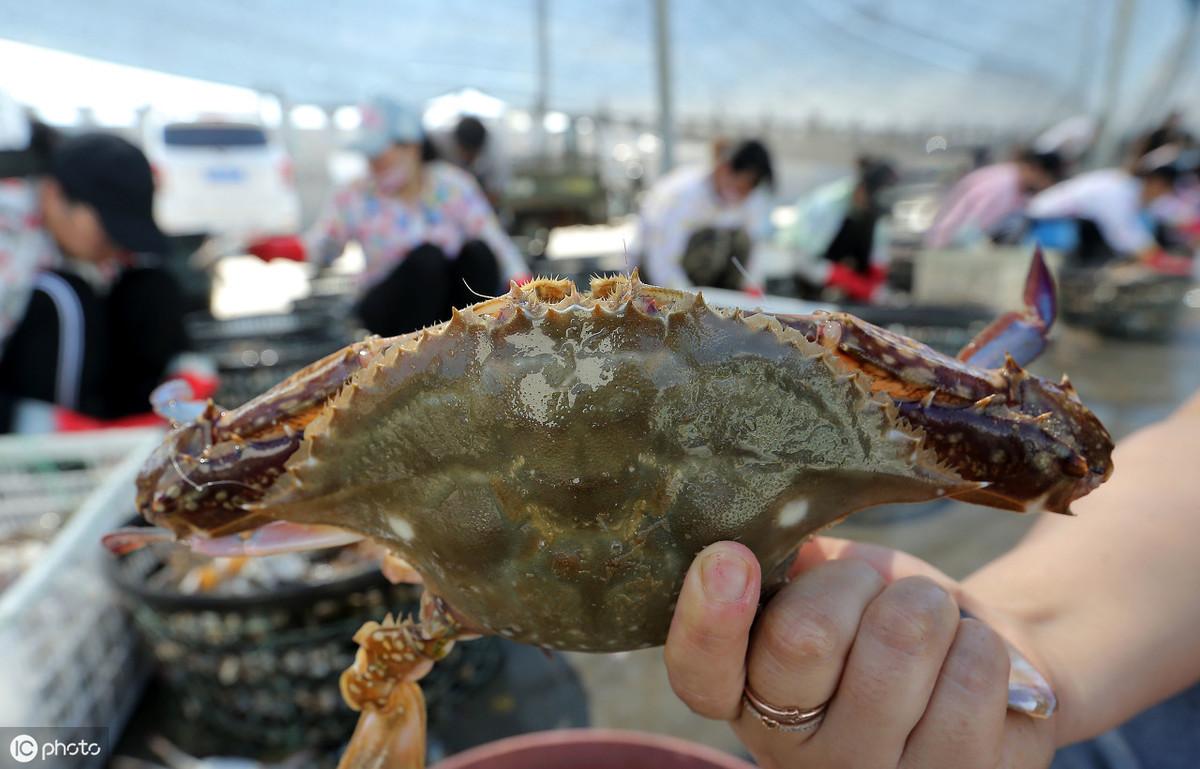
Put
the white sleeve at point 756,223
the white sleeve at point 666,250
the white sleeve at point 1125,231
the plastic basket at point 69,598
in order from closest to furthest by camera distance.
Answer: the plastic basket at point 69,598
the white sleeve at point 666,250
the white sleeve at point 756,223
the white sleeve at point 1125,231

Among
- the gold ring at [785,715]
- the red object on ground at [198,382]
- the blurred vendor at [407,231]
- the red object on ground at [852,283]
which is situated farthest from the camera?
the red object on ground at [852,283]

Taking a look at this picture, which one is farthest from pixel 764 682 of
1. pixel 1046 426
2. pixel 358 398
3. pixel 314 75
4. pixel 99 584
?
pixel 314 75

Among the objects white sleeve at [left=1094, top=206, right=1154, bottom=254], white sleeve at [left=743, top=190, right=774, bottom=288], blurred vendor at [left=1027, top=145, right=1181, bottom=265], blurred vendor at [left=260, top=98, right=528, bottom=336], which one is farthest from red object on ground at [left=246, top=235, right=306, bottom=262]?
white sleeve at [left=1094, top=206, right=1154, bottom=254]

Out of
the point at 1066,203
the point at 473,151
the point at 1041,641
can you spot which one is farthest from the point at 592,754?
the point at 1066,203

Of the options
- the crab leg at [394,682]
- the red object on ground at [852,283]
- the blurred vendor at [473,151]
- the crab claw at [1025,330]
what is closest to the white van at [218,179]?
the blurred vendor at [473,151]

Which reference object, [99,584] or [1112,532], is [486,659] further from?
[1112,532]

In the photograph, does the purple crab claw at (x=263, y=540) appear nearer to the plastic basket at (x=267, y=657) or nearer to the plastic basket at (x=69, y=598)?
the plastic basket at (x=69, y=598)
